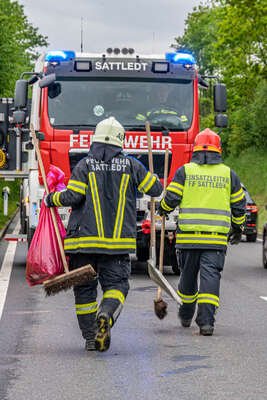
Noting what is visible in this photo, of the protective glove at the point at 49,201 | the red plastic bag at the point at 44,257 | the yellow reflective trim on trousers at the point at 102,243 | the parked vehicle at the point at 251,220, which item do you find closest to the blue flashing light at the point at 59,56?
the red plastic bag at the point at 44,257

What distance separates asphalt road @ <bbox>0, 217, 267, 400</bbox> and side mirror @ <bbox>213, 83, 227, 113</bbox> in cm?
404

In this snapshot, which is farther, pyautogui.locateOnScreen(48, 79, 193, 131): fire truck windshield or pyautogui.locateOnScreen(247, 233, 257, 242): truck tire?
pyautogui.locateOnScreen(247, 233, 257, 242): truck tire

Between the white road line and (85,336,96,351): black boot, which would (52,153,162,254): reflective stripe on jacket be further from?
the white road line

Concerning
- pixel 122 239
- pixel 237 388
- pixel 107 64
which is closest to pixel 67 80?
pixel 107 64

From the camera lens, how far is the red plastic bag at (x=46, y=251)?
402 inches

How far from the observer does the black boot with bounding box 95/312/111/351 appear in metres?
9.36

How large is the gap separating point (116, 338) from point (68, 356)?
117 cm

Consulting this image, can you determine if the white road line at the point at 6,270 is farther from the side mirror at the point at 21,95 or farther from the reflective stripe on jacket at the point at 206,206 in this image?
the reflective stripe on jacket at the point at 206,206

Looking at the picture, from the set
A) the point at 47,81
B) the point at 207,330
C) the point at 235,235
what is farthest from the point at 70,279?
the point at 47,81

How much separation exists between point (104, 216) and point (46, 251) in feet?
2.62

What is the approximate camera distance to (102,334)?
369 inches

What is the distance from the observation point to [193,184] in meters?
11.1

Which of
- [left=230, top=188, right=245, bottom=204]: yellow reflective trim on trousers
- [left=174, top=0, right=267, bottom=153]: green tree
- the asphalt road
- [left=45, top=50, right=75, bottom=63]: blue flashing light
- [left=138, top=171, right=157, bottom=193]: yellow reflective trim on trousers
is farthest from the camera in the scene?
[left=174, top=0, right=267, bottom=153]: green tree

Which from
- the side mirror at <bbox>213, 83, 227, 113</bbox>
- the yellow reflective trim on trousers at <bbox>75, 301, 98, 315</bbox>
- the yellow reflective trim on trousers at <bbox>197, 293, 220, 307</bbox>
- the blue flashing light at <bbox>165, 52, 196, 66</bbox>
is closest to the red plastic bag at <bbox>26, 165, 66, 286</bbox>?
the yellow reflective trim on trousers at <bbox>75, 301, 98, 315</bbox>
